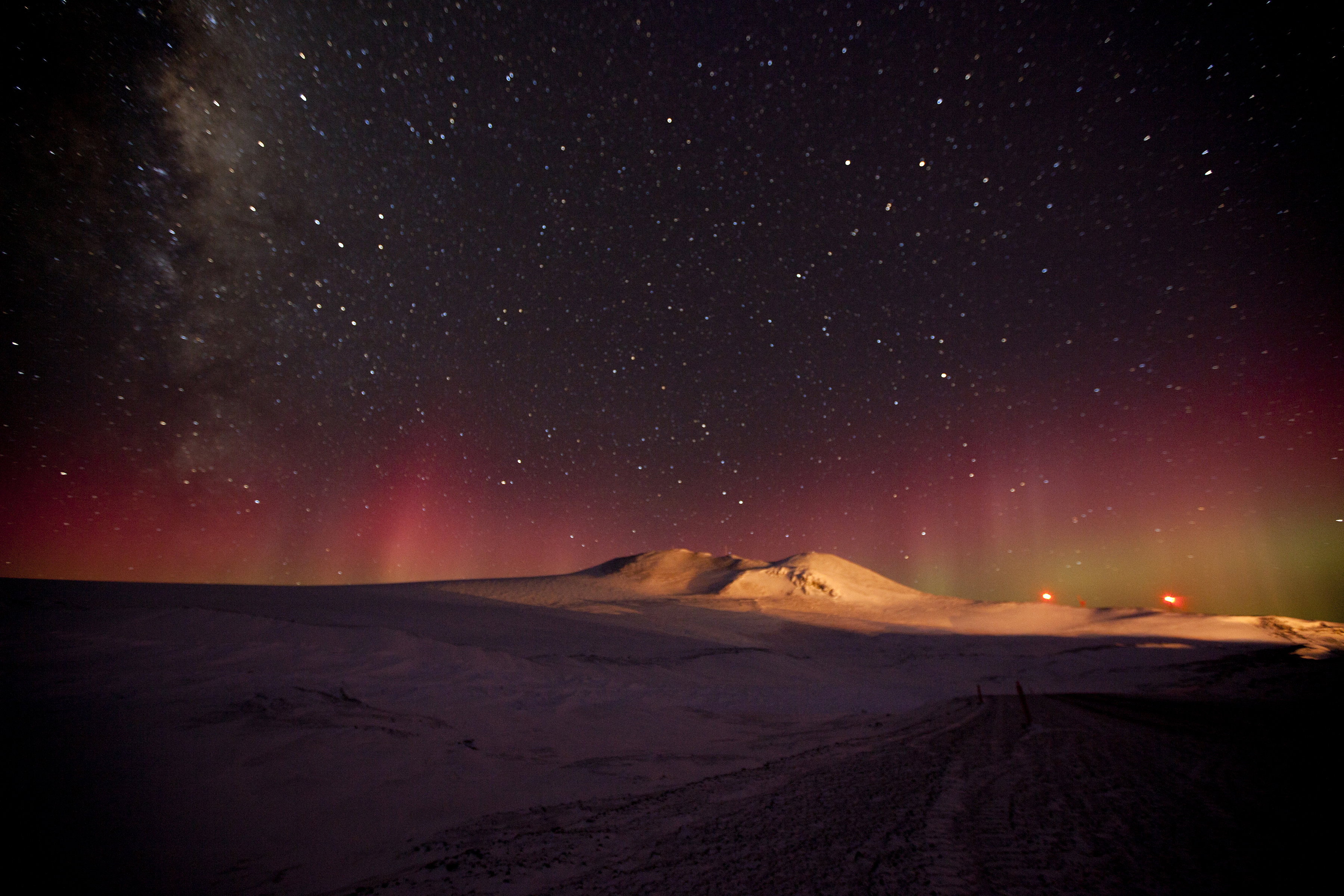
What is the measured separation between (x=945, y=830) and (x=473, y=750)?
17.6ft

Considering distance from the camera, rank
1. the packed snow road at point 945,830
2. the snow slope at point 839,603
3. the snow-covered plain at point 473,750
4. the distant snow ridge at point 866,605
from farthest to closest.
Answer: the snow slope at point 839,603 < the distant snow ridge at point 866,605 < the snow-covered plain at point 473,750 < the packed snow road at point 945,830

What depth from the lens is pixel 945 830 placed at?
3133 mm

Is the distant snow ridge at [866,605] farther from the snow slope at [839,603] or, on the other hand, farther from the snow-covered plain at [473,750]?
the snow-covered plain at [473,750]

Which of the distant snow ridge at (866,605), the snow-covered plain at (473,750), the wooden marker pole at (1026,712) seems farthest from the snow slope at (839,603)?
the wooden marker pole at (1026,712)

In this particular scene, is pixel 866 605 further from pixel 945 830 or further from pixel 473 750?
pixel 945 830

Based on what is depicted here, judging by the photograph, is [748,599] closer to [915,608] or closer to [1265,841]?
[915,608]

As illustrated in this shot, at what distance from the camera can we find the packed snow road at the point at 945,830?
8.19ft

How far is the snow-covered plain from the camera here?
3127 millimetres

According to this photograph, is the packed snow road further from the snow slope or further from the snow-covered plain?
the snow slope

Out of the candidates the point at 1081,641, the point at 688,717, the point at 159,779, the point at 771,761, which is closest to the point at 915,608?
the point at 1081,641

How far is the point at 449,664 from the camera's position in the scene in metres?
10.5

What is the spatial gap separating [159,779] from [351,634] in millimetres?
7738

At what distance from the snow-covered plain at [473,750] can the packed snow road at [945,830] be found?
36mm

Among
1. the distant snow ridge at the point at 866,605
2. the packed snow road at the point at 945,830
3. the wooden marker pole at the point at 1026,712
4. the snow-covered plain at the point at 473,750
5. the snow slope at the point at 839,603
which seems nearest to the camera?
the packed snow road at the point at 945,830
